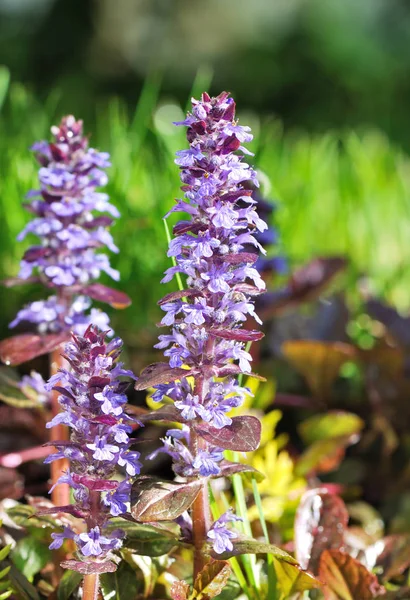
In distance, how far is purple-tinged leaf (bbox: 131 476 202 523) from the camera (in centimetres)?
108

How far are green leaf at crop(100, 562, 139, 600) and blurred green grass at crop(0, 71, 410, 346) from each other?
910 millimetres

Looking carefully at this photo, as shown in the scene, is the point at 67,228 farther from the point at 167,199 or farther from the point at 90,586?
the point at 167,199

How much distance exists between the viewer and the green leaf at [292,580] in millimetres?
1209

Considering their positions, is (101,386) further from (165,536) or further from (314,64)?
(314,64)

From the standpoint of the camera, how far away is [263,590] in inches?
52.5

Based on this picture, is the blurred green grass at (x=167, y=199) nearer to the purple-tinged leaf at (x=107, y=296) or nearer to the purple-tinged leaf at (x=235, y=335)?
the purple-tinged leaf at (x=107, y=296)

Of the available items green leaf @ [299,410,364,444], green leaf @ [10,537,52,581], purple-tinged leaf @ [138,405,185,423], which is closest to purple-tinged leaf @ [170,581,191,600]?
purple-tinged leaf @ [138,405,185,423]

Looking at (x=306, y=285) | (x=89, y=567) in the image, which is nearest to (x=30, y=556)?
(x=89, y=567)

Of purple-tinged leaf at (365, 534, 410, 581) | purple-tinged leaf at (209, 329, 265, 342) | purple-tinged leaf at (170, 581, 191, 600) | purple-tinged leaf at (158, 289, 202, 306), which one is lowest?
purple-tinged leaf at (365, 534, 410, 581)

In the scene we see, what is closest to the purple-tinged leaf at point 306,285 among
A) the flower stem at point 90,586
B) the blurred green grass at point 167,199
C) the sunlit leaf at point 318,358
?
the sunlit leaf at point 318,358

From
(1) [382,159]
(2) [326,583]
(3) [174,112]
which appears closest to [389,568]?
(2) [326,583]

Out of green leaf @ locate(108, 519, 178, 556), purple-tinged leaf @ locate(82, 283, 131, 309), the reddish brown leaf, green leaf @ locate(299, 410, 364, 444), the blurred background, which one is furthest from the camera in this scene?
the blurred background

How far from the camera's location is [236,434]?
1125mm

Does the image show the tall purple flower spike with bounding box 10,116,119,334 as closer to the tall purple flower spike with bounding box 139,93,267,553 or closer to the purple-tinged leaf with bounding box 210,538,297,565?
the tall purple flower spike with bounding box 139,93,267,553
